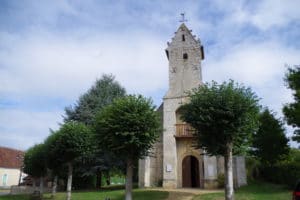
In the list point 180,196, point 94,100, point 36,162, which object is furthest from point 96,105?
point 180,196

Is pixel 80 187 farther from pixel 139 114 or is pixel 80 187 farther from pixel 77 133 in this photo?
pixel 139 114

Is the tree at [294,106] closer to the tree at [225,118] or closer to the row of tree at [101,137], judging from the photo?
the tree at [225,118]

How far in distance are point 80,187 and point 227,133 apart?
20.9 m

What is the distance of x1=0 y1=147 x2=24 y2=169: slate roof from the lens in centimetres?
5323

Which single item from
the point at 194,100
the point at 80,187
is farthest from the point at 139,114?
the point at 80,187

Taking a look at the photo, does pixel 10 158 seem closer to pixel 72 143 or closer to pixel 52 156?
pixel 52 156

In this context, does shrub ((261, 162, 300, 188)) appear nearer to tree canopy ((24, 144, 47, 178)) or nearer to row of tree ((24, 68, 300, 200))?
row of tree ((24, 68, 300, 200))

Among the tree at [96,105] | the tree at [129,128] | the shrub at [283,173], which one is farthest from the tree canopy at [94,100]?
the shrub at [283,173]

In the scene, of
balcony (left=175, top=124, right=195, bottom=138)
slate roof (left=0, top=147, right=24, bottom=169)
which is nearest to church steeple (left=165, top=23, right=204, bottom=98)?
balcony (left=175, top=124, right=195, bottom=138)

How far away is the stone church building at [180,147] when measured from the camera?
74.5 ft

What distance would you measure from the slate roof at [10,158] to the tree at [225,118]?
46.2 meters

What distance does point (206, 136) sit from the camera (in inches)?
603

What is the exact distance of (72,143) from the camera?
20.3 metres

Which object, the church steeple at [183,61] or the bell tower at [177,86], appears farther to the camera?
the church steeple at [183,61]
